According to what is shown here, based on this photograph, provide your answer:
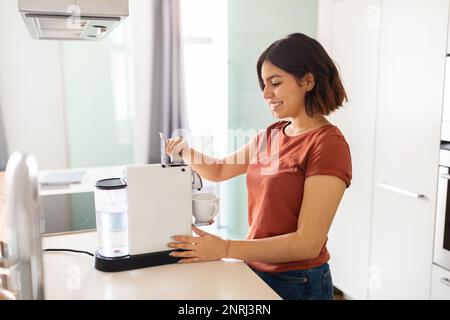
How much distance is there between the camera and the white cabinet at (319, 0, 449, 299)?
6.82ft

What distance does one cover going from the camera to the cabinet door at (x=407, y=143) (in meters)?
2.05

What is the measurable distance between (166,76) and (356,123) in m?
1.49

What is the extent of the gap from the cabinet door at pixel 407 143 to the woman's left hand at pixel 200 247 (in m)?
1.34

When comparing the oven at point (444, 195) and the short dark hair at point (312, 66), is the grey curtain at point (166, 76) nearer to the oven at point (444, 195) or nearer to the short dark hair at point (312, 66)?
the oven at point (444, 195)

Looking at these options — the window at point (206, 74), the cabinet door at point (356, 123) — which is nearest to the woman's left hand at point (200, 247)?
the cabinet door at point (356, 123)

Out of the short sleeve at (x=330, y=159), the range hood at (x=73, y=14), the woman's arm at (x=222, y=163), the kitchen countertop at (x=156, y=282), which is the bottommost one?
the kitchen countertop at (x=156, y=282)

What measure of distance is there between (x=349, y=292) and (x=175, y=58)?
2.08 metres

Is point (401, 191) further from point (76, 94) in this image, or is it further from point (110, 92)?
point (76, 94)

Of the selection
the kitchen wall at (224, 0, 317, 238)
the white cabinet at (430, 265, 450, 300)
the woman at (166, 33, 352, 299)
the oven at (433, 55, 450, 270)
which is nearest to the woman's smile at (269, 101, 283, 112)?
the woman at (166, 33, 352, 299)

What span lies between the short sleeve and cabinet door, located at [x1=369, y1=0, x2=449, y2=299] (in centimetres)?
105

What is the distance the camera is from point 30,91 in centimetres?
322

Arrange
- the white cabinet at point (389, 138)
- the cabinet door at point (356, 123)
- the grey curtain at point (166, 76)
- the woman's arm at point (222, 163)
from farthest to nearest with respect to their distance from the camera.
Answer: the grey curtain at point (166, 76) < the cabinet door at point (356, 123) < the white cabinet at point (389, 138) < the woman's arm at point (222, 163)

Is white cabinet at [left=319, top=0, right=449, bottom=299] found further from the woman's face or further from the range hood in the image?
the range hood
